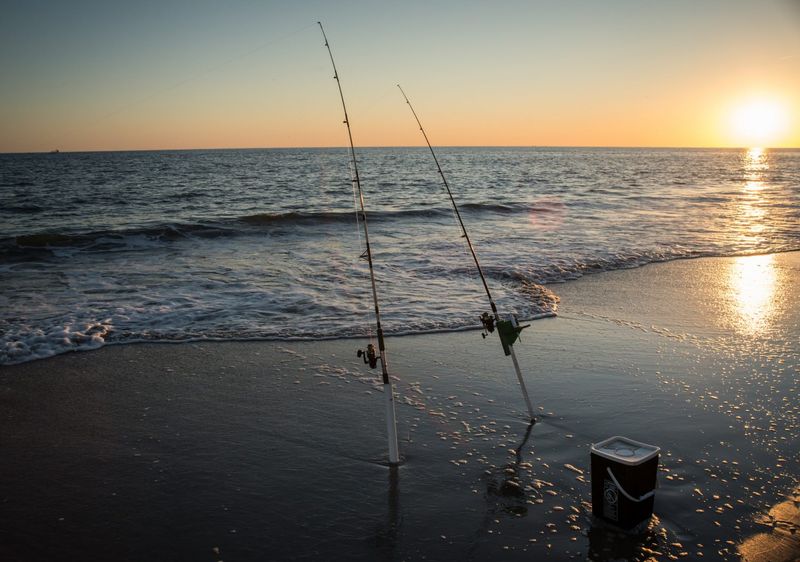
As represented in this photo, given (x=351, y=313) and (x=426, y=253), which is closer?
(x=351, y=313)

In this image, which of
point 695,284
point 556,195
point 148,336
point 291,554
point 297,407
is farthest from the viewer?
point 556,195

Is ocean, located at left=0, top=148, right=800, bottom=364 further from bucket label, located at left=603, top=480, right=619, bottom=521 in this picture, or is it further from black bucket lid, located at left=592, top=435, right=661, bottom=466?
bucket label, located at left=603, top=480, right=619, bottom=521

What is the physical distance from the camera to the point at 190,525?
3.36 meters

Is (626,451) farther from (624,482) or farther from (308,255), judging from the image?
(308,255)

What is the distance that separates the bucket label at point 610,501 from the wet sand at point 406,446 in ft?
0.29

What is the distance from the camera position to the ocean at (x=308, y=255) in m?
7.60

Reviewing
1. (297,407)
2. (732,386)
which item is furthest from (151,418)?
(732,386)

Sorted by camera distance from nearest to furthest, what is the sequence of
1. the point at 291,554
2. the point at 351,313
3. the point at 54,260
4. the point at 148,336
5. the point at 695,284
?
the point at 291,554, the point at 148,336, the point at 351,313, the point at 695,284, the point at 54,260

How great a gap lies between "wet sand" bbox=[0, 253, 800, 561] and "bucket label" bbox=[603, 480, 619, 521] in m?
0.09

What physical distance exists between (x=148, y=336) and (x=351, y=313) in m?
2.55

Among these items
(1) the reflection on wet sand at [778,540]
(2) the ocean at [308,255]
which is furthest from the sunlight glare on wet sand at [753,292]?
(1) the reflection on wet sand at [778,540]

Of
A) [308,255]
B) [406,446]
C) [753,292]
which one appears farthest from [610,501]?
[308,255]

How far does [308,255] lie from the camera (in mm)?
12953

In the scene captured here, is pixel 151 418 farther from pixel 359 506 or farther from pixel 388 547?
pixel 388 547
